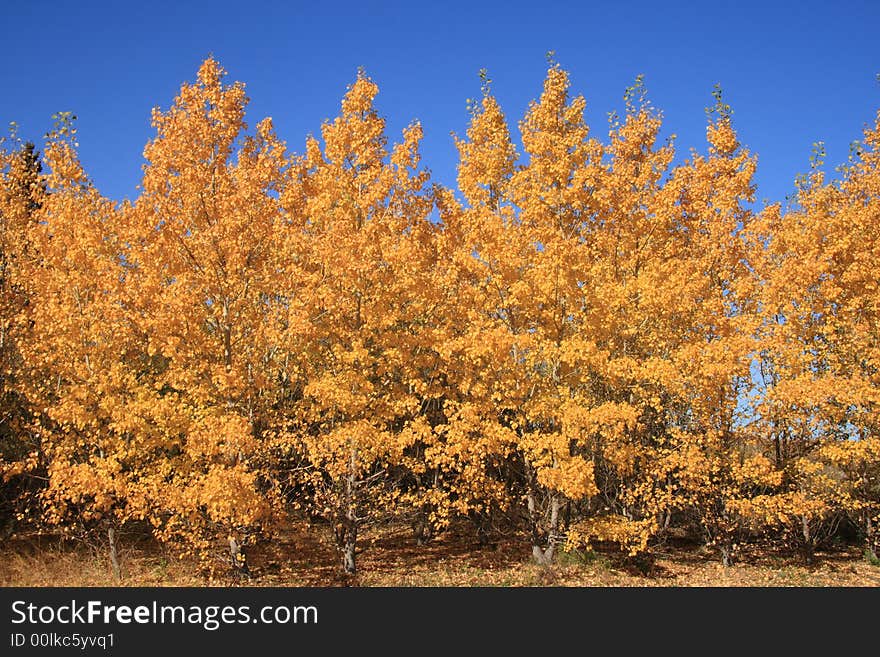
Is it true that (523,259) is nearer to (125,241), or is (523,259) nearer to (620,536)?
(620,536)

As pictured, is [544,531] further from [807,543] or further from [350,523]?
[807,543]

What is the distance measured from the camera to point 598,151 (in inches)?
589

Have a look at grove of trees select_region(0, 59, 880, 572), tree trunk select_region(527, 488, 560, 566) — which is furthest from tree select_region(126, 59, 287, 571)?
tree trunk select_region(527, 488, 560, 566)

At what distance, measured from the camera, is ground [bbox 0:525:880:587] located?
13062mm

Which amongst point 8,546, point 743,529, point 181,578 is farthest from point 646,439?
point 8,546

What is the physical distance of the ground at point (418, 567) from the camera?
42.9ft

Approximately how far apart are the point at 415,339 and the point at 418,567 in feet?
18.9

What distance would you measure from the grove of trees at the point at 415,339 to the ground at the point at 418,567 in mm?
710

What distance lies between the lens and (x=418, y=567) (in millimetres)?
14266

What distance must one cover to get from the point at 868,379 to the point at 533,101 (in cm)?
982

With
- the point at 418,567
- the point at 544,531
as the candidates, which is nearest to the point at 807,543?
the point at 544,531

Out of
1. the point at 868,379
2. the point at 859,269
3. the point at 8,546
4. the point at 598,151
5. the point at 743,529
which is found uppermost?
the point at 598,151

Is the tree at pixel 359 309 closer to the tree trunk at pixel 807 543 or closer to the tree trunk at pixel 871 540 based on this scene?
the tree trunk at pixel 807 543

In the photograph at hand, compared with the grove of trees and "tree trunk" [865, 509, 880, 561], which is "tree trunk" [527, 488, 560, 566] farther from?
"tree trunk" [865, 509, 880, 561]
